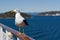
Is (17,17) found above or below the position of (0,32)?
above

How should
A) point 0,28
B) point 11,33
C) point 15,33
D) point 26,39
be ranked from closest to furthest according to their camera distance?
point 26,39 → point 15,33 → point 11,33 → point 0,28

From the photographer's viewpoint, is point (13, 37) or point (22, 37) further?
point (13, 37)

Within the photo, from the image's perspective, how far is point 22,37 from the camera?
2.87m

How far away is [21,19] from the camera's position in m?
3.43

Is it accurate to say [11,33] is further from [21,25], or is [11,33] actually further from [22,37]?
[22,37]

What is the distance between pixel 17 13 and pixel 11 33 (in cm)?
35

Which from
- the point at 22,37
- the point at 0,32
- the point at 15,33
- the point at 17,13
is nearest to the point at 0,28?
the point at 0,32

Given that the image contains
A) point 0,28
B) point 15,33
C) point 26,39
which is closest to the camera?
point 26,39

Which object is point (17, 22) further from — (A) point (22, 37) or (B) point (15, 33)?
(A) point (22, 37)

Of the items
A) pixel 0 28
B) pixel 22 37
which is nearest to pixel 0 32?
pixel 0 28

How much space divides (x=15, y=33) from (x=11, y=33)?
0.25 m

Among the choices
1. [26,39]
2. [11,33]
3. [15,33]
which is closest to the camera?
[26,39]

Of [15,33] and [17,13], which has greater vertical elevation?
[17,13]

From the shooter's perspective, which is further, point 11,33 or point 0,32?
point 0,32
